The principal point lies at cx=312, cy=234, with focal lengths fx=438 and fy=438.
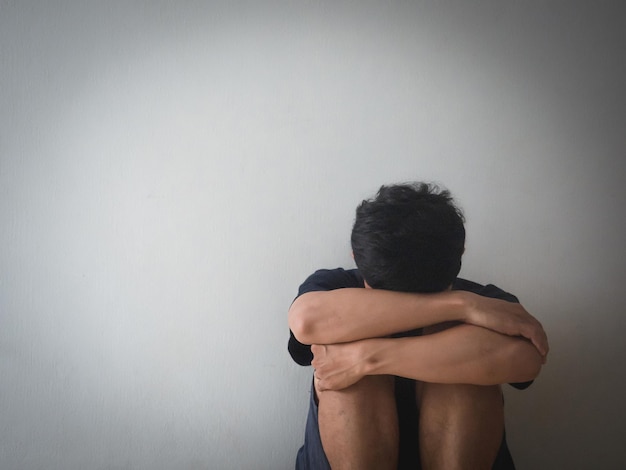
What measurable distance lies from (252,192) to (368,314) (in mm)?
548

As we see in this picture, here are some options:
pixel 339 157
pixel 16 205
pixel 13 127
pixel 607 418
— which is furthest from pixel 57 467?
pixel 607 418

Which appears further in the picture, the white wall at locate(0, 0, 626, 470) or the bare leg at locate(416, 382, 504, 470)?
the white wall at locate(0, 0, 626, 470)

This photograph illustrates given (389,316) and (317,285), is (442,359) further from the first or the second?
(317,285)

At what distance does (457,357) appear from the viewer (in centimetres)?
90

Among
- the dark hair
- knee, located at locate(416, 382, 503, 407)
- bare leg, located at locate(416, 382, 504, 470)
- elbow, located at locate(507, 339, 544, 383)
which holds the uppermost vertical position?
the dark hair

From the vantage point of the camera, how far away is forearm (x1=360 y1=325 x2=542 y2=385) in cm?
90

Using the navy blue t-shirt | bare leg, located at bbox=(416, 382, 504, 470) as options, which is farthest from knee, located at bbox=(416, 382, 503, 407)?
the navy blue t-shirt

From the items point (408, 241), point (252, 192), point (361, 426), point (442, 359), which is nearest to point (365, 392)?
point (361, 426)

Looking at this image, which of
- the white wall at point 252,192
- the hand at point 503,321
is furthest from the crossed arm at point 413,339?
the white wall at point 252,192

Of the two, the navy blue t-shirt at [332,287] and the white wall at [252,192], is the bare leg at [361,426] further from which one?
the white wall at [252,192]

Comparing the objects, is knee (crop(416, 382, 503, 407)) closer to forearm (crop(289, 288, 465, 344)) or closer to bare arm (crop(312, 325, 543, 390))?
bare arm (crop(312, 325, 543, 390))

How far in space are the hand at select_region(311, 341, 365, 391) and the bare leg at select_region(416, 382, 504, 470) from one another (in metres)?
0.17

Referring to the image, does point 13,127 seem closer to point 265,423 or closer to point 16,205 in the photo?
point 16,205

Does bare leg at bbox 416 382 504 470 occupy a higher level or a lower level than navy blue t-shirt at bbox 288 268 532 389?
lower
